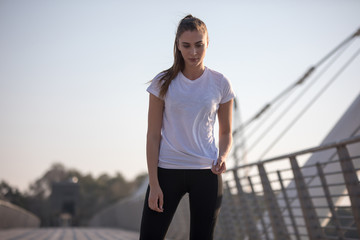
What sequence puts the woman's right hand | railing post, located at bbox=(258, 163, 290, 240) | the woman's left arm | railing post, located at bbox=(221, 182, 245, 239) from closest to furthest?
the woman's right hand → the woman's left arm → railing post, located at bbox=(258, 163, 290, 240) → railing post, located at bbox=(221, 182, 245, 239)

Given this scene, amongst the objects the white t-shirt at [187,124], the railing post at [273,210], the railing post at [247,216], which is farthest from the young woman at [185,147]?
the railing post at [247,216]

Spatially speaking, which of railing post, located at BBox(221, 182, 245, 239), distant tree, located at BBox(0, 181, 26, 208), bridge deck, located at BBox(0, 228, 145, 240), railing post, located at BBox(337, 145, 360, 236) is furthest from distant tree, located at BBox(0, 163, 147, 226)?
railing post, located at BBox(337, 145, 360, 236)

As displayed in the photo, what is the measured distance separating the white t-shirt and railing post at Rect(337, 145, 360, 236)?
6.23 ft

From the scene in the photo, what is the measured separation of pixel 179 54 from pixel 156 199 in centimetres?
66

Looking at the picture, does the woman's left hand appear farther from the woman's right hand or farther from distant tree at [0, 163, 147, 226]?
distant tree at [0, 163, 147, 226]

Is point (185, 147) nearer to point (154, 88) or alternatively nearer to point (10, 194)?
point (154, 88)

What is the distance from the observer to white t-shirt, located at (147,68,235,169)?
2.16 metres

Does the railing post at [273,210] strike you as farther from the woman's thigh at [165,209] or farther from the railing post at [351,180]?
the woman's thigh at [165,209]

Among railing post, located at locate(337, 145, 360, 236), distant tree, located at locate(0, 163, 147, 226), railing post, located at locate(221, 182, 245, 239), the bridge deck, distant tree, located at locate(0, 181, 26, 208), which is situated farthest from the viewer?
distant tree, located at locate(0, 163, 147, 226)

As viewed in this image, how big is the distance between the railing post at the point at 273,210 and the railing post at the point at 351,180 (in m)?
1.71

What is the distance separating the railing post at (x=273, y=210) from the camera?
5453 mm

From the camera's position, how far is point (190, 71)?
2.28 meters

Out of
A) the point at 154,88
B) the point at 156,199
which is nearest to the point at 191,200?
the point at 156,199

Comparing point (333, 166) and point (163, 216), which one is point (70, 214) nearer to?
point (333, 166)
